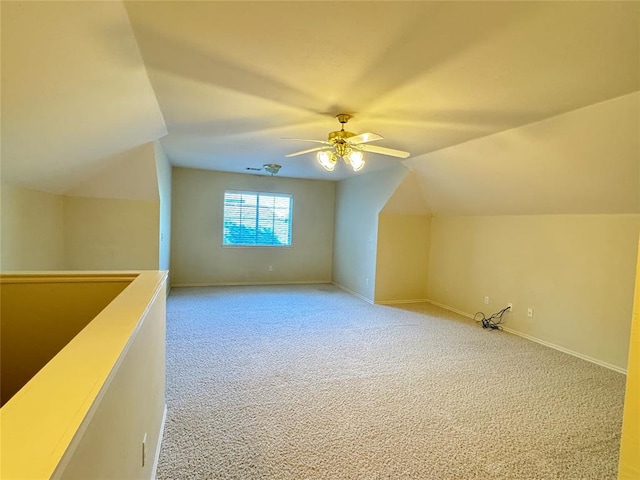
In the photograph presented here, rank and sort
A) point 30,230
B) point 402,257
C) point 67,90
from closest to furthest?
point 67,90
point 30,230
point 402,257

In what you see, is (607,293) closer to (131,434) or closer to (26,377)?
(131,434)

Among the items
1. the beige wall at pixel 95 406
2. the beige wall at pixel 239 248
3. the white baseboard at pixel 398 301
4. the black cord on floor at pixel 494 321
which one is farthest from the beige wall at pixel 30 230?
the black cord on floor at pixel 494 321

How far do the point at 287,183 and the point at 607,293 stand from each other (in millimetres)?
5507

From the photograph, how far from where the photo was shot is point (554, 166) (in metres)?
3.28

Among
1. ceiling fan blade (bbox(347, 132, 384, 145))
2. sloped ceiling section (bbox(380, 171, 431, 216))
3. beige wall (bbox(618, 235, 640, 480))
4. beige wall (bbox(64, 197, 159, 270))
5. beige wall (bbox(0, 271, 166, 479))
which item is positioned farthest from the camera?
sloped ceiling section (bbox(380, 171, 431, 216))

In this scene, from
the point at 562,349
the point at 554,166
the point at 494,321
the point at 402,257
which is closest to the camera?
the point at 554,166

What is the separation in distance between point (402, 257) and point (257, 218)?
316 centimetres

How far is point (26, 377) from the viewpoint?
2256 millimetres

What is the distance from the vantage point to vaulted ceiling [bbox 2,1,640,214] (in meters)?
1.56

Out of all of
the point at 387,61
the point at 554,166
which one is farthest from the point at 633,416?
the point at 554,166

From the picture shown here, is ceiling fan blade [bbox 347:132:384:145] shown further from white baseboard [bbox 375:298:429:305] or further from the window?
the window

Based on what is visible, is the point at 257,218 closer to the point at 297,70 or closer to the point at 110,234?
the point at 110,234

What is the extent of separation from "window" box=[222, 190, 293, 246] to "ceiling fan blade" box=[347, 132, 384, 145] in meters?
4.37

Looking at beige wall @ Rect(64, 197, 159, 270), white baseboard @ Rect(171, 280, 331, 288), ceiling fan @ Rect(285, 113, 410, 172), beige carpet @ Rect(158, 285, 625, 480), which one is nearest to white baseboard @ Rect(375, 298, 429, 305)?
beige carpet @ Rect(158, 285, 625, 480)
